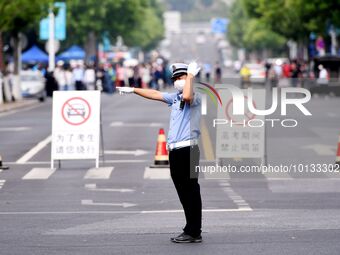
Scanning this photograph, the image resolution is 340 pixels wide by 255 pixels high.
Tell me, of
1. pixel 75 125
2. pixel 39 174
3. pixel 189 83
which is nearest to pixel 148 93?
pixel 189 83

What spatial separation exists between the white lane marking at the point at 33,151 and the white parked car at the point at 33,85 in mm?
27107

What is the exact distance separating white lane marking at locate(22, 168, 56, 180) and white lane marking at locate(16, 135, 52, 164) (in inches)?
71.9

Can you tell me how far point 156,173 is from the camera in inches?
800

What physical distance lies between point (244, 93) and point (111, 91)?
46190 millimetres

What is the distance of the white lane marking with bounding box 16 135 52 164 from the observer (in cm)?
2336

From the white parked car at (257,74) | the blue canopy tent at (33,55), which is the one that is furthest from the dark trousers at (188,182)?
the white parked car at (257,74)

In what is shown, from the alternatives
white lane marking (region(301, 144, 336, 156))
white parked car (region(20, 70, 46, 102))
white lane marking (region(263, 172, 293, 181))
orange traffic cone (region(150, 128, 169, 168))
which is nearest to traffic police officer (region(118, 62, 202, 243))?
white lane marking (region(263, 172, 293, 181))

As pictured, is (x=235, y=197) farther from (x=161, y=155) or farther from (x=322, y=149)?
(x=322, y=149)

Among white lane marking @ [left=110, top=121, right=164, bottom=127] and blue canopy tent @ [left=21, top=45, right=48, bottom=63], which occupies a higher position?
blue canopy tent @ [left=21, top=45, right=48, bottom=63]

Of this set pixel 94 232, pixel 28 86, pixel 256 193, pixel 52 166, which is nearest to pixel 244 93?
pixel 52 166

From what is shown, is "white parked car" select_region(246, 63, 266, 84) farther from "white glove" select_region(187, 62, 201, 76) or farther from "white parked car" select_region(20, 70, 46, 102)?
"white glove" select_region(187, 62, 201, 76)

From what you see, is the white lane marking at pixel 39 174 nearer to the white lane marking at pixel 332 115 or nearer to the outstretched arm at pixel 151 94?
the outstretched arm at pixel 151 94

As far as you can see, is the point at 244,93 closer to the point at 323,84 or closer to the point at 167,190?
the point at 167,190

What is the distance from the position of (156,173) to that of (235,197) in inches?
158
